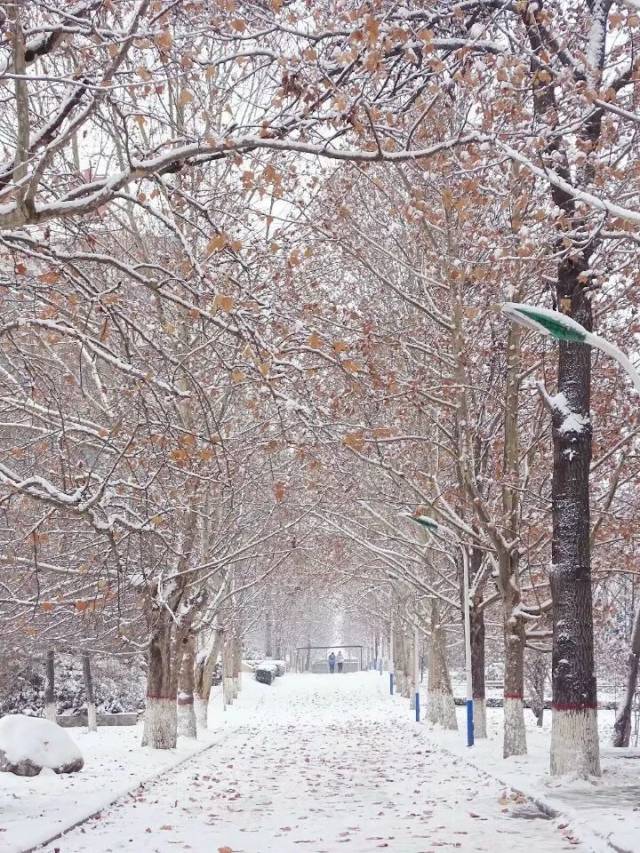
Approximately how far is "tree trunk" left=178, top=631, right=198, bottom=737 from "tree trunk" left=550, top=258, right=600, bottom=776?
12236 millimetres

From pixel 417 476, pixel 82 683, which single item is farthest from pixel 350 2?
pixel 82 683

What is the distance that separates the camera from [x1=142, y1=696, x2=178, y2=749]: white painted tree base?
21078 mm

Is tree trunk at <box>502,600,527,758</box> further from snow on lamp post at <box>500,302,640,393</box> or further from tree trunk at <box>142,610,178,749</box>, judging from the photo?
snow on lamp post at <box>500,302,640,393</box>

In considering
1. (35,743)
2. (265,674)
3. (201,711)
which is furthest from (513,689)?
(265,674)

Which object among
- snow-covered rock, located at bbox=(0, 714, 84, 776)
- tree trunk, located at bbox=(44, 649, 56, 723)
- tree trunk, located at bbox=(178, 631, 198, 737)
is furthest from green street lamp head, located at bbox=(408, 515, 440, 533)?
tree trunk, located at bbox=(44, 649, 56, 723)

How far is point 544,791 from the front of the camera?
13.0 metres

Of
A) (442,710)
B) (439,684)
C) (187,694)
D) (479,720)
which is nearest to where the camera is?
(479,720)

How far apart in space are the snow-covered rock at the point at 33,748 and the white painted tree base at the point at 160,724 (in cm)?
339

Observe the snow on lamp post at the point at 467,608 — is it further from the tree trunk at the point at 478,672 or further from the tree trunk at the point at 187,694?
the tree trunk at the point at 187,694

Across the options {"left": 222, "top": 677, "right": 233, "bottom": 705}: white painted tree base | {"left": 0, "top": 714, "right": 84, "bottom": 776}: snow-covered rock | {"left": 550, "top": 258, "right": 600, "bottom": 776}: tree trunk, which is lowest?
{"left": 222, "top": 677, "right": 233, "bottom": 705}: white painted tree base

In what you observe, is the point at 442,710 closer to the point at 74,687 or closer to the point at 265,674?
the point at 74,687

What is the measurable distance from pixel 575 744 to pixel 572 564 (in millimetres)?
2546

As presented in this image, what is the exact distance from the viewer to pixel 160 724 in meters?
21.1

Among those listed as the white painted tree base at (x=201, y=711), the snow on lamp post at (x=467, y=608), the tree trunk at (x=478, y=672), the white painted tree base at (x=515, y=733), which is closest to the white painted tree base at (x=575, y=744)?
the white painted tree base at (x=515, y=733)
